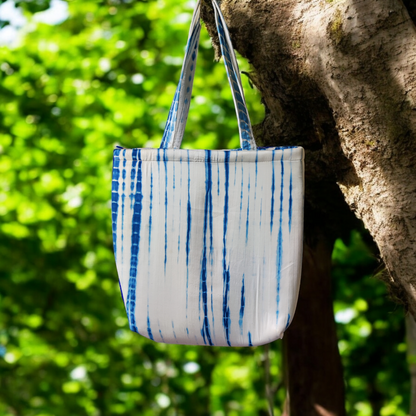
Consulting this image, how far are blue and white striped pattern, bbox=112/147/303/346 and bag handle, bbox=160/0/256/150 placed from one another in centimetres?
7

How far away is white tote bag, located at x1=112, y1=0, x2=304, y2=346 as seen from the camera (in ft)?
2.15

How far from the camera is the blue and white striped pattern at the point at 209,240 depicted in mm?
655

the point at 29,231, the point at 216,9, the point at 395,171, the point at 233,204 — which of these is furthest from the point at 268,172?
the point at 29,231

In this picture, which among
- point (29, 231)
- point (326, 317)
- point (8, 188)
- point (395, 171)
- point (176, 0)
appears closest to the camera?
point (395, 171)

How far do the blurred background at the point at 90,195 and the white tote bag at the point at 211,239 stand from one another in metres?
1.30

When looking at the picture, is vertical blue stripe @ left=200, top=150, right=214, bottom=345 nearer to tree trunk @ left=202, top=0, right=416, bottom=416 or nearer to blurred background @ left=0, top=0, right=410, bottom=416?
tree trunk @ left=202, top=0, right=416, bottom=416

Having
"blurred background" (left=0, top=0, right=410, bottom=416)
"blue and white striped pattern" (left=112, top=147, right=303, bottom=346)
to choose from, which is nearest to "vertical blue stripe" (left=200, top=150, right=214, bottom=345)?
"blue and white striped pattern" (left=112, top=147, right=303, bottom=346)

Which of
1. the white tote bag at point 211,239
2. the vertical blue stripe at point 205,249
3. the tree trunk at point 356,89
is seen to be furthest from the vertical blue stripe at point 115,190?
the tree trunk at point 356,89

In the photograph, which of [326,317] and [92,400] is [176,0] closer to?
[326,317]

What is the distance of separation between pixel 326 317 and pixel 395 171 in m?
0.49

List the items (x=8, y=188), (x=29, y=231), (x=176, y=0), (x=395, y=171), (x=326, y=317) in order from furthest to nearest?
(x=8, y=188), (x=29, y=231), (x=176, y=0), (x=326, y=317), (x=395, y=171)

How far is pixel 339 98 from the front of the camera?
0.66m

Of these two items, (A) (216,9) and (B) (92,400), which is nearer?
(A) (216,9)

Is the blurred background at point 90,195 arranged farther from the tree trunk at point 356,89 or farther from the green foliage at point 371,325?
the tree trunk at point 356,89
